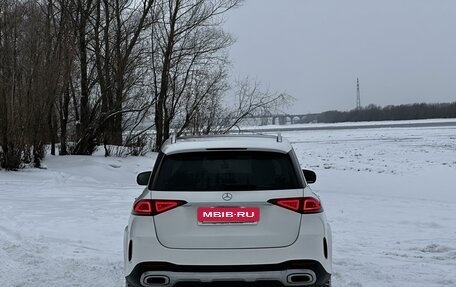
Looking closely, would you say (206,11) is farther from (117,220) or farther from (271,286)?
(271,286)

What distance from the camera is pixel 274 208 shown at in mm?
4094

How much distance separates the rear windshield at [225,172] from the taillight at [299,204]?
0.40 feet

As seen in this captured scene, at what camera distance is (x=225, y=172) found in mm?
4293

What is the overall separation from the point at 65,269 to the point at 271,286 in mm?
3059

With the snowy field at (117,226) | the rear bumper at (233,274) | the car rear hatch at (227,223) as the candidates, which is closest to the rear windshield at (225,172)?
the car rear hatch at (227,223)

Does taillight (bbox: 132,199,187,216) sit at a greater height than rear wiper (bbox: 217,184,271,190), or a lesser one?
lesser

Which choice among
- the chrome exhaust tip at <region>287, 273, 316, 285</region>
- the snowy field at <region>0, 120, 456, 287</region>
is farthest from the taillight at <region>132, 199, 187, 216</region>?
the snowy field at <region>0, 120, 456, 287</region>

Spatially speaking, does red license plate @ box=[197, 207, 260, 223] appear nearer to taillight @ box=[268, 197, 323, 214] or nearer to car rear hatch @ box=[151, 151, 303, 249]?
car rear hatch @ box=[151, 151, 303, 249]

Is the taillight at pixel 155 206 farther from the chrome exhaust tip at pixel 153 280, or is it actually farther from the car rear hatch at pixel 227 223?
the chrome exhaust tip at pixel 153 280

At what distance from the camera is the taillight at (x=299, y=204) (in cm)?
411

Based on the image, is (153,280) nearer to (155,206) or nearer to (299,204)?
(155,206)

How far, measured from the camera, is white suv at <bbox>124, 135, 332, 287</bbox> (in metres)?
4.04

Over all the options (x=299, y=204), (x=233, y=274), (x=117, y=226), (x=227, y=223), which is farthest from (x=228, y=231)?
(x=117, y=226)

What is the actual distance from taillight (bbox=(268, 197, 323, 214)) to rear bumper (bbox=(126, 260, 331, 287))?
402 millimetres
